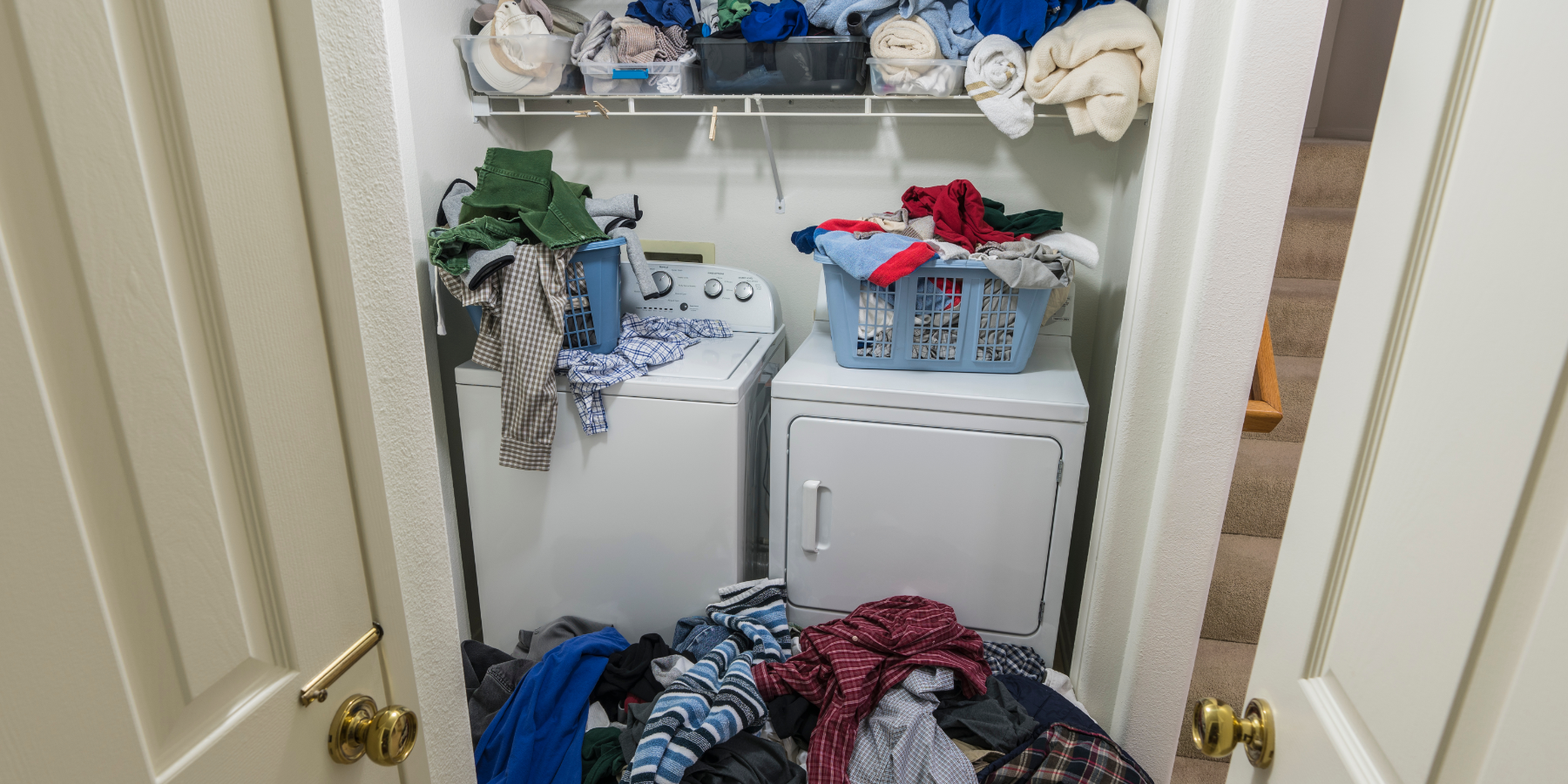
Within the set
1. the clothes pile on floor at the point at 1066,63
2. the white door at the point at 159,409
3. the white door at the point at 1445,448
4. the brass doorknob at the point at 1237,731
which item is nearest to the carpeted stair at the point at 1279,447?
the clothes pile on floor at the point at 1066,63

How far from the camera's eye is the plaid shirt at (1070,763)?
1.40 metres

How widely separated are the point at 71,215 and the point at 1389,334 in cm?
86

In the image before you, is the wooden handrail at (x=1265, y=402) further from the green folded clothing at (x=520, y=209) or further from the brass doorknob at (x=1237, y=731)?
the green folded clothing at (x=520, y=209)

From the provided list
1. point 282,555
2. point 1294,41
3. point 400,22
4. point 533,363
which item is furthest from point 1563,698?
point 400,22

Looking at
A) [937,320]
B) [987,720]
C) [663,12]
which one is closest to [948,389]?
[937,320]

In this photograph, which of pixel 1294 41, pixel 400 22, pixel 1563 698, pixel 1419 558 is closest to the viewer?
pixel 1563 698

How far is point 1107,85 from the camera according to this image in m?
1.79

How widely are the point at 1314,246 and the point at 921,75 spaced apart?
1639 millimetres

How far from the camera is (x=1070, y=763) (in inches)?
55.6

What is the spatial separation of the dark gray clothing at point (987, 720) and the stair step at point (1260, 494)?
104 centimetres

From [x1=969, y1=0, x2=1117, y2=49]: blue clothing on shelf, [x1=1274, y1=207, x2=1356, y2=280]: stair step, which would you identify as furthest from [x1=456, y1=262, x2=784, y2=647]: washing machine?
[x1=1274, y1=207, x2=1356, y2=280]: stair step

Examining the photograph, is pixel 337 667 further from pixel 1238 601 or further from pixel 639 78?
pixel 1238 601

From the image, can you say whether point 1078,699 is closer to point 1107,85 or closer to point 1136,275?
point 1136,275

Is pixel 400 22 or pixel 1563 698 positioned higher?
pixel 400 22
